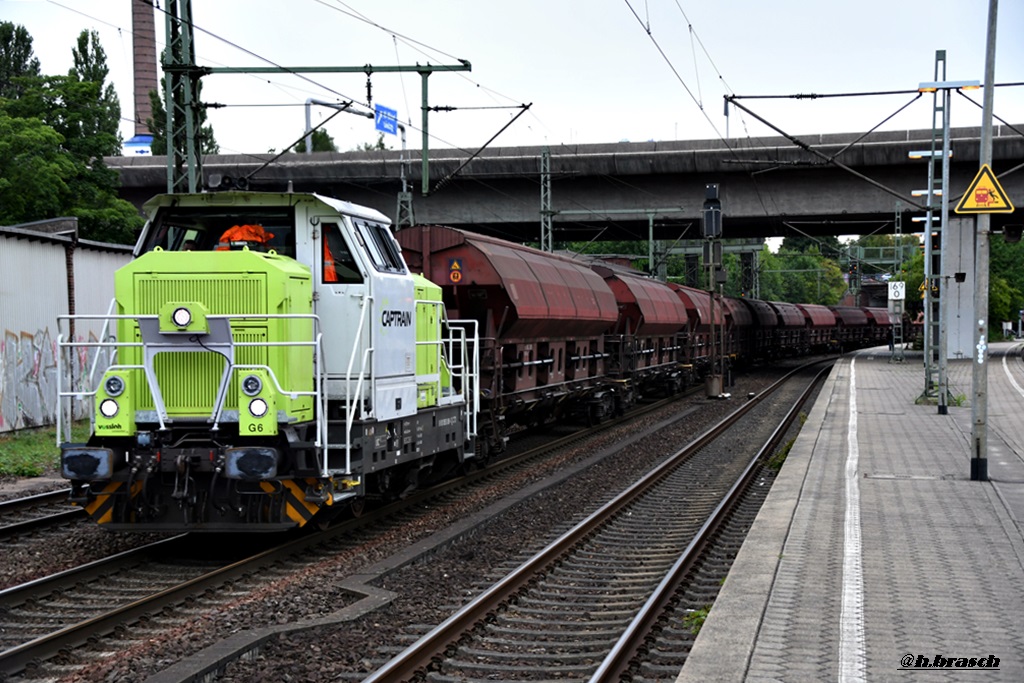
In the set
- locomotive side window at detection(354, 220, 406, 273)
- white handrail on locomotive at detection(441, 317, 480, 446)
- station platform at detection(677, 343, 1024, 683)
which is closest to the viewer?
station platform at detection(677, 343, 1024, 683)

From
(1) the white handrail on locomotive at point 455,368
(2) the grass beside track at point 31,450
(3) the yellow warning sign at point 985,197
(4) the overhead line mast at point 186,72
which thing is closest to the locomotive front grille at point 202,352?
(1) the white handrail on locomotive at point 455,368

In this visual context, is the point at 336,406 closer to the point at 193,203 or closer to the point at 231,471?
the point at 231,471

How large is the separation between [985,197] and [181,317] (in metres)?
9.52

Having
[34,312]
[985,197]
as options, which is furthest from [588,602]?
[34,312]

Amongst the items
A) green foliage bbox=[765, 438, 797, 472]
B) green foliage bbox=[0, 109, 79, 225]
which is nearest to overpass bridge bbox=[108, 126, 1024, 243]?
green foliage bbox=[0, 109, 79, 225]

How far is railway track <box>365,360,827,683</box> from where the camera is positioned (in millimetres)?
6707

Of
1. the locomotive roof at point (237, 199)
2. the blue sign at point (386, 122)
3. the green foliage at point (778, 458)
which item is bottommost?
the green foliage at point (778, 458)

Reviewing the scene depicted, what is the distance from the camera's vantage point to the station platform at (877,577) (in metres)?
6.22

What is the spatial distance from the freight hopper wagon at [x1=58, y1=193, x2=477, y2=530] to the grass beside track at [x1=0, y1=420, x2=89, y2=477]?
19.9ft

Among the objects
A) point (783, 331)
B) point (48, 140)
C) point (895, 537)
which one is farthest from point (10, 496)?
point (783, 331)

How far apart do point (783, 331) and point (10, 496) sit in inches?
1771

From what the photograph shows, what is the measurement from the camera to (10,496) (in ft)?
43.5

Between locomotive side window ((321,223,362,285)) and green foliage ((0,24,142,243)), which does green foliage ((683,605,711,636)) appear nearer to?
locomotive side window ((321,223,362,285))

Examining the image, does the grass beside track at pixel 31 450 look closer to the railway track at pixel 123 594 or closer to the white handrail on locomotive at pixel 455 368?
the white handrail on locomotive at pixel 455 368
